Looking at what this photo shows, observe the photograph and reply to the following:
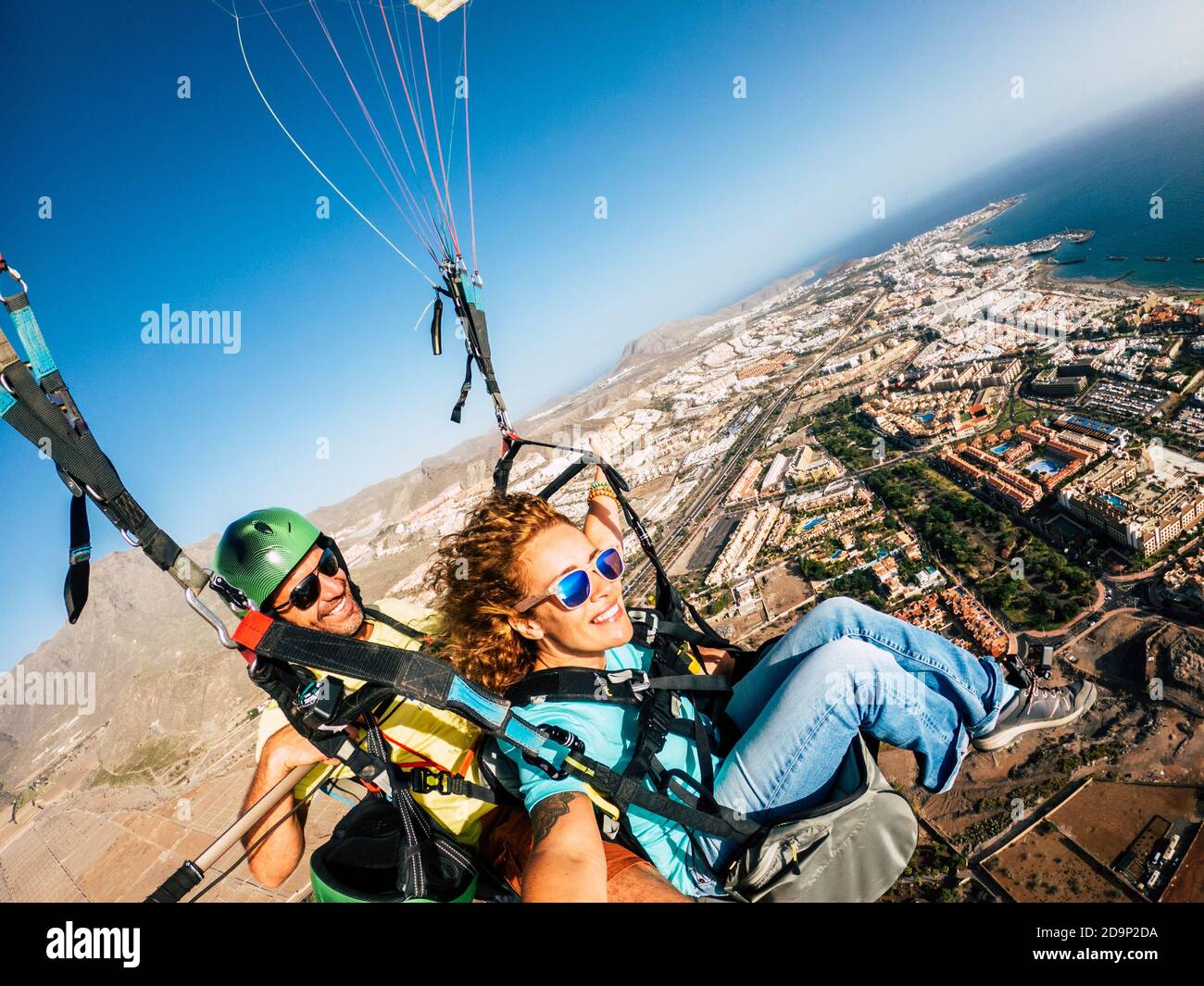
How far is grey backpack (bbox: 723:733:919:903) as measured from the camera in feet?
4.62

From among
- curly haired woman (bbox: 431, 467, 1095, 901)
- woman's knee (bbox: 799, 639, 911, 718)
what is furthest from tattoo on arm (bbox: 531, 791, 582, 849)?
woman's knee (bbox: 799, 639, 911, 718)

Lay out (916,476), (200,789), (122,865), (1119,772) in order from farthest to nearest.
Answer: (916,476), (200,789), (122,865), (1119,772)

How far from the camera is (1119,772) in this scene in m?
7.41

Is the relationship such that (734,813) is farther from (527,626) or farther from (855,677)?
(527,626)

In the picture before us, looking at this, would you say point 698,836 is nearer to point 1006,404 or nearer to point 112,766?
point 1006,404

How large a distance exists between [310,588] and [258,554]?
22cm

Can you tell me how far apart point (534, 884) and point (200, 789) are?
1885 cm

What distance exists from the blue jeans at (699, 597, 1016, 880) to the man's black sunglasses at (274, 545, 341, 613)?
5.18 ft

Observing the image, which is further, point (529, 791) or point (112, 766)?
point (112, 766)

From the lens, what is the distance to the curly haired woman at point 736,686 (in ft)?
5.03

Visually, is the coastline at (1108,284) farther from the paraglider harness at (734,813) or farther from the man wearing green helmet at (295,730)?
the man wearing green helmet at (295,730)

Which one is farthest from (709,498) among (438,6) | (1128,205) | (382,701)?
(1128,205)

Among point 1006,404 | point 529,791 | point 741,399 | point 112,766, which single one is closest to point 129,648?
point 112,766

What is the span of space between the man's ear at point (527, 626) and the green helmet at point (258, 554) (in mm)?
850
